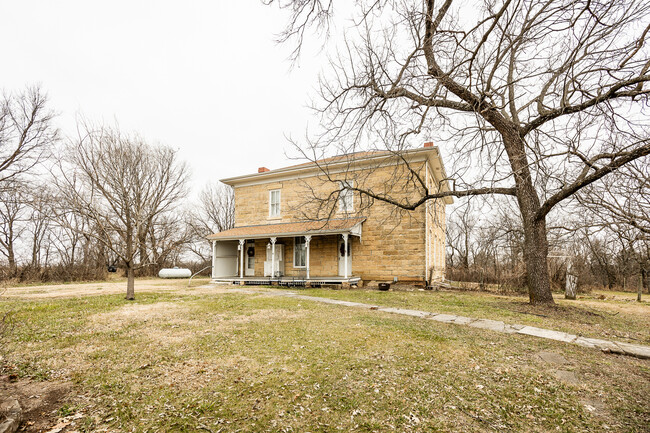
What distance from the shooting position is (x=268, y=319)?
6805mm

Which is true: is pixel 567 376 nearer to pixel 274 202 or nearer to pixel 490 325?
pixel 490 325

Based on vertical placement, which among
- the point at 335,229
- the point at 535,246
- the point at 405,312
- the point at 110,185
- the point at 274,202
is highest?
the point at 274,202

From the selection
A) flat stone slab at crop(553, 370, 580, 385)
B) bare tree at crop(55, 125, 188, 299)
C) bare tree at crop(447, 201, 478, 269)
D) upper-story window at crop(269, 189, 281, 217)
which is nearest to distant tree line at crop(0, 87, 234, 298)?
bare tree at crop(55, 125, 188, 299)

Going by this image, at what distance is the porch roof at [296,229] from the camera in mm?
14789

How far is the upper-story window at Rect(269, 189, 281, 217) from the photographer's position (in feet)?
62.0

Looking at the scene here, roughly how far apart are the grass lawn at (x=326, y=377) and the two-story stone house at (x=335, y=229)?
750 centimetres

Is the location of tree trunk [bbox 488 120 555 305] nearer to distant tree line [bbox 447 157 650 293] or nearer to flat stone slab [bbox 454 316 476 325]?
distant tree line [bbox 447 157 650 293]

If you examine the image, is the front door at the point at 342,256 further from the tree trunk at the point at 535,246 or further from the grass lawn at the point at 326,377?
the grass lawn at the point at 326,377

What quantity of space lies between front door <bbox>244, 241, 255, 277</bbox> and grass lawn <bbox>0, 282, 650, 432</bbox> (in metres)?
12.8

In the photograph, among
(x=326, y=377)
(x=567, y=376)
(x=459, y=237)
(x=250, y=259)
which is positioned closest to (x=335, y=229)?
(x=250, y=259)

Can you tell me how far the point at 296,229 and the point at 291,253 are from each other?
90.2 inches

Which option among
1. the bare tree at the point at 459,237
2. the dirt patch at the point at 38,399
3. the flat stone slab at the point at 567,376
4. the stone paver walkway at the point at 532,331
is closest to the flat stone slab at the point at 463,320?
the stone paver walkway at the point at 532,331

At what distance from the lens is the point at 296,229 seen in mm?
16328

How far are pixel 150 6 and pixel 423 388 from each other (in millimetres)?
7963
